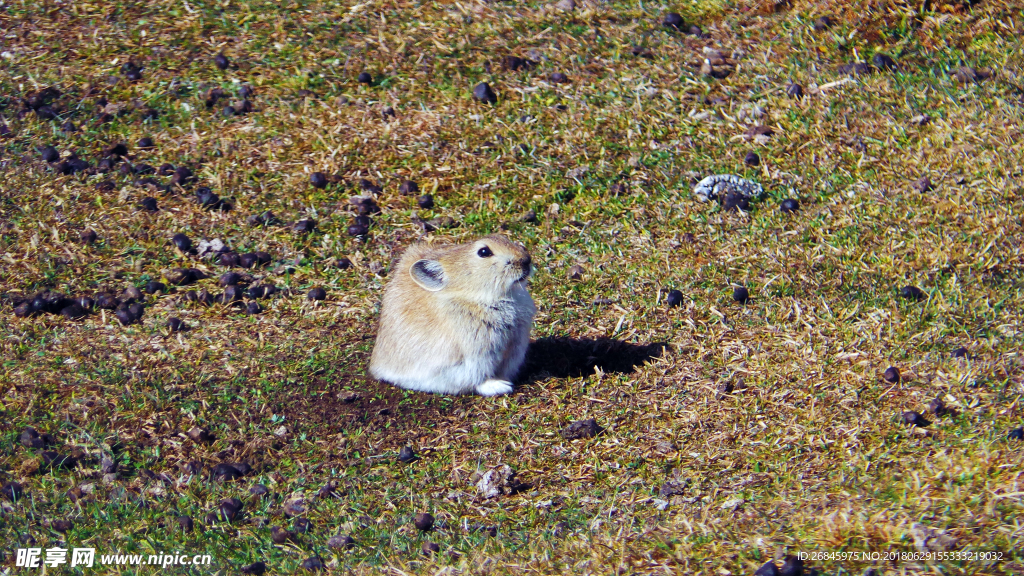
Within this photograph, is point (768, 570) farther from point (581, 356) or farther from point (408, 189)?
point (408, 189)

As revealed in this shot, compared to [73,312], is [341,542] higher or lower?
higher

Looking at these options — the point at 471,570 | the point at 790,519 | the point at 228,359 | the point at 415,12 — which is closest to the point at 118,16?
the point at 415,12

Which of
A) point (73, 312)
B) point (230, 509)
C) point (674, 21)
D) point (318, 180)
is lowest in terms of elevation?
point (73, 312)

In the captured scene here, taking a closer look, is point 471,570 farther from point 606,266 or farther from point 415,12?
point 415,12

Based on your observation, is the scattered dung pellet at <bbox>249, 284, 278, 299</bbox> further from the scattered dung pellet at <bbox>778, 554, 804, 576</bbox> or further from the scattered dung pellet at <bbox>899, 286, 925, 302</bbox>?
the scattered dung pellet at <bbox>899, 286, 925, 302</bbox>

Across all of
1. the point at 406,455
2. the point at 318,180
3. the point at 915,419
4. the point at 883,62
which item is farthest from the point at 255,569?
the point at 883,62

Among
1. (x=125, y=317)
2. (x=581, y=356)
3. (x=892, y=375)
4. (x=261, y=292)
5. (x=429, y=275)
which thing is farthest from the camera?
(x=261, y=292)
